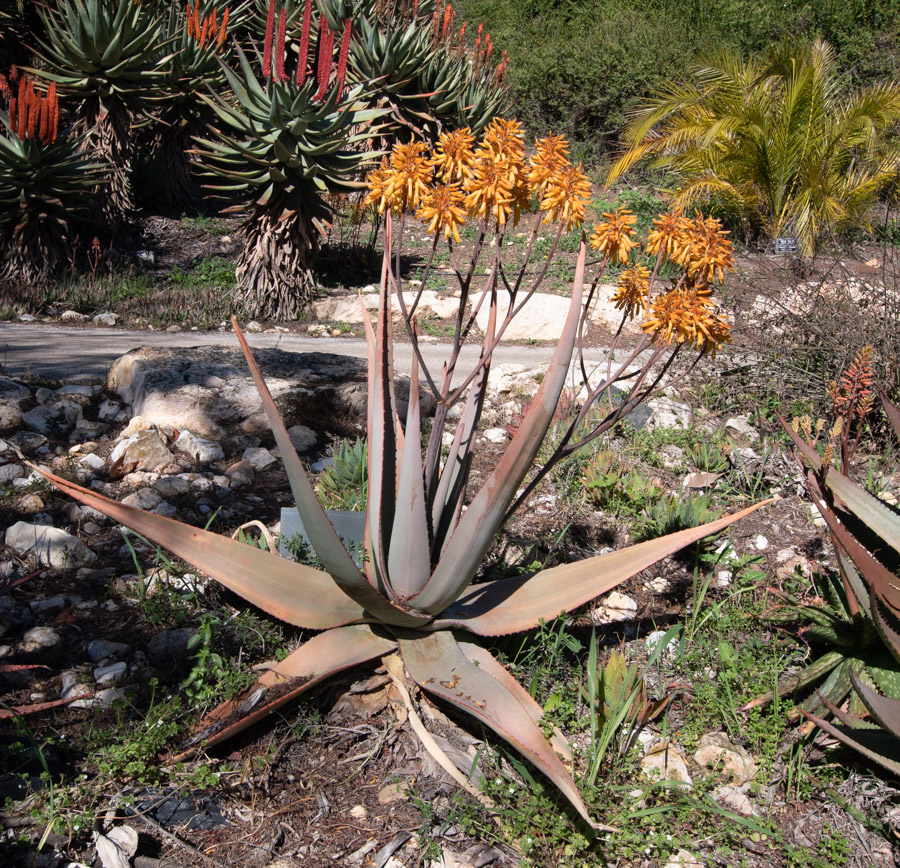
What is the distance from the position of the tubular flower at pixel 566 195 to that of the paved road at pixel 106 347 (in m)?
3.66

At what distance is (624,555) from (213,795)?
129 centimetres

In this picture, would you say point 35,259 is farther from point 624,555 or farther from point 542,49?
point 542,49

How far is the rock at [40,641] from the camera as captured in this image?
2.36m

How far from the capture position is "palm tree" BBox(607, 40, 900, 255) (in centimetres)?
1078

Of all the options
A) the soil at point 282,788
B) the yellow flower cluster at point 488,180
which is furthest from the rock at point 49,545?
the yellow flower cluster at point 488,180

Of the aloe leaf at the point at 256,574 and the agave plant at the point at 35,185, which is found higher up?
the agave plant at the point at 35,185

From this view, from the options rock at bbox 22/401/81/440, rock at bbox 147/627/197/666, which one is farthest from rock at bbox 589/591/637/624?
rock at bbox 22/401/81/440

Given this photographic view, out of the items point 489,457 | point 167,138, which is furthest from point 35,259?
point 489,457

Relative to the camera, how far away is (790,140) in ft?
35.4

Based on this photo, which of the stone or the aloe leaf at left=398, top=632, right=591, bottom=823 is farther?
the stone

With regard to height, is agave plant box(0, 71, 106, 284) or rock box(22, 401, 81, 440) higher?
agave plant box(0, 71, 106, 284)

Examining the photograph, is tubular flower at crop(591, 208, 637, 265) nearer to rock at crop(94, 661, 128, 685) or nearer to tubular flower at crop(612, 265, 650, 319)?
tubular flower at crop(612, 265, 650, 319)

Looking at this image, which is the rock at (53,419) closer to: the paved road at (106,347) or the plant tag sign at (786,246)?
the paved road at (106,347)

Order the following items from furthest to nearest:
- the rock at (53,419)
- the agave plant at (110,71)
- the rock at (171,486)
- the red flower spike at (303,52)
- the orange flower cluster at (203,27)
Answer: the orange flower cluster at (203,27) < the agave plant at (110,71) < the red flower spike at (303,52) < the rock at (53,419) < the rock at (171,486)
